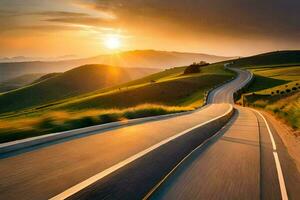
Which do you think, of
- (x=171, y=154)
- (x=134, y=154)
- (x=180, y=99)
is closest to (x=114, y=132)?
(x=171, y=154)

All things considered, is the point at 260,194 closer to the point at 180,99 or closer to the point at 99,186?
the point at 99,186

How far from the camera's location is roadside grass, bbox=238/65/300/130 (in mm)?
32950

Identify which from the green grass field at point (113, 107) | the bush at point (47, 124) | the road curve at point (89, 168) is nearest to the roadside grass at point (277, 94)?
the green grass field at point (113, 107)

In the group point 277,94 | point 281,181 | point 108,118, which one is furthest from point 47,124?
point 277,94

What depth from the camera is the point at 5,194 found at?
470cm

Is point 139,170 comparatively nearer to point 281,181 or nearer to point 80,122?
point 281,181

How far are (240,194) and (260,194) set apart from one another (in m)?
0.48

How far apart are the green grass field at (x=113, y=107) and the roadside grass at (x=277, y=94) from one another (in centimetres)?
929

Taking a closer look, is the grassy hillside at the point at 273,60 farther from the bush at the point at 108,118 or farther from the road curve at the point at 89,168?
the road curve at the point at 89,168

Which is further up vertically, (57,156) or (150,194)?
(57,156)

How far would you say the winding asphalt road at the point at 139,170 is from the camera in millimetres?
5449

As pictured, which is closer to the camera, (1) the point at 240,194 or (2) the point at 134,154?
(1) the point at 240,194

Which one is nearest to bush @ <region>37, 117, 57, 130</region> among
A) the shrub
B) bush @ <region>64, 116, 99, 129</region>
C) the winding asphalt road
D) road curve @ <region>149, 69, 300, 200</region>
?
bush @ <region>64, 116, 99, 129</region>

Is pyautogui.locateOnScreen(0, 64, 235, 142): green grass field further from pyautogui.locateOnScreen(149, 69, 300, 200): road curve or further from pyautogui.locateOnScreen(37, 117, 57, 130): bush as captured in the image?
pyautogui.locateOnScreen(149, 69, 300, 200): road curve
